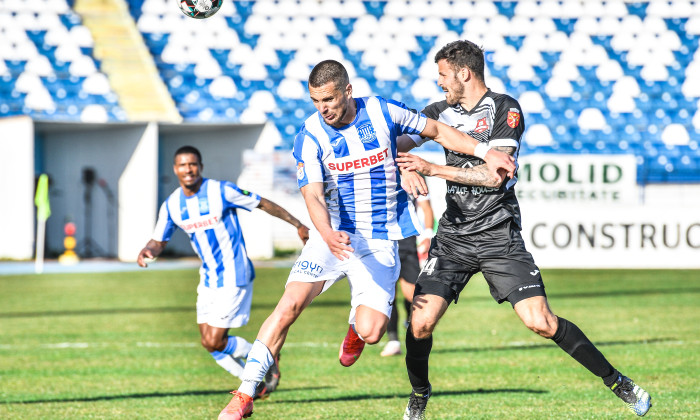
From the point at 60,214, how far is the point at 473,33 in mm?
12356

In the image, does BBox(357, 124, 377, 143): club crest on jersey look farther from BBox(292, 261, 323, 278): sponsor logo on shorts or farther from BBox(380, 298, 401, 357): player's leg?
BBox(380, 298, 401, 357): player's leg

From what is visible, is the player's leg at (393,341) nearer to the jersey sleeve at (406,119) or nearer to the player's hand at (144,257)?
the player's hand at (144,257)

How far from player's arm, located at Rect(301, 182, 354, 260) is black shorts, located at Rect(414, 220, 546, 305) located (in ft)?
2.34

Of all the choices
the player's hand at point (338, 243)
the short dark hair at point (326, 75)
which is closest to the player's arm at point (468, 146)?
the short dark hair at point (326, 75)

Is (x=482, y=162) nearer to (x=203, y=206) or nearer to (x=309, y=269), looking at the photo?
(x=309, y=269)

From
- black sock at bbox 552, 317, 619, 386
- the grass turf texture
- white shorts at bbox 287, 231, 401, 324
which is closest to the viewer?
black sock at bbox 552, 317, 619, 386

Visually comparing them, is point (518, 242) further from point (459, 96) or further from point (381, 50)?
point (381, 50)

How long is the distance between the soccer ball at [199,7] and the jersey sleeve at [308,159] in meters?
2.12

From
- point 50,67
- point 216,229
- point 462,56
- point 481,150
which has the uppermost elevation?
point 50,67

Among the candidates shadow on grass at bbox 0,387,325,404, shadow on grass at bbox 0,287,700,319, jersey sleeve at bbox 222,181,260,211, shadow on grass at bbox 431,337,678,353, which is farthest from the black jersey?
shadow on grass at bbox 0,287,700,319

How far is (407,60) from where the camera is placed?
27.3m

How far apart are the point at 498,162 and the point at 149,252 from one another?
9.45 ft

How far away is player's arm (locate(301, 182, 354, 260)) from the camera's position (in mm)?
5145

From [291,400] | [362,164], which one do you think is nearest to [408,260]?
[291,400]
